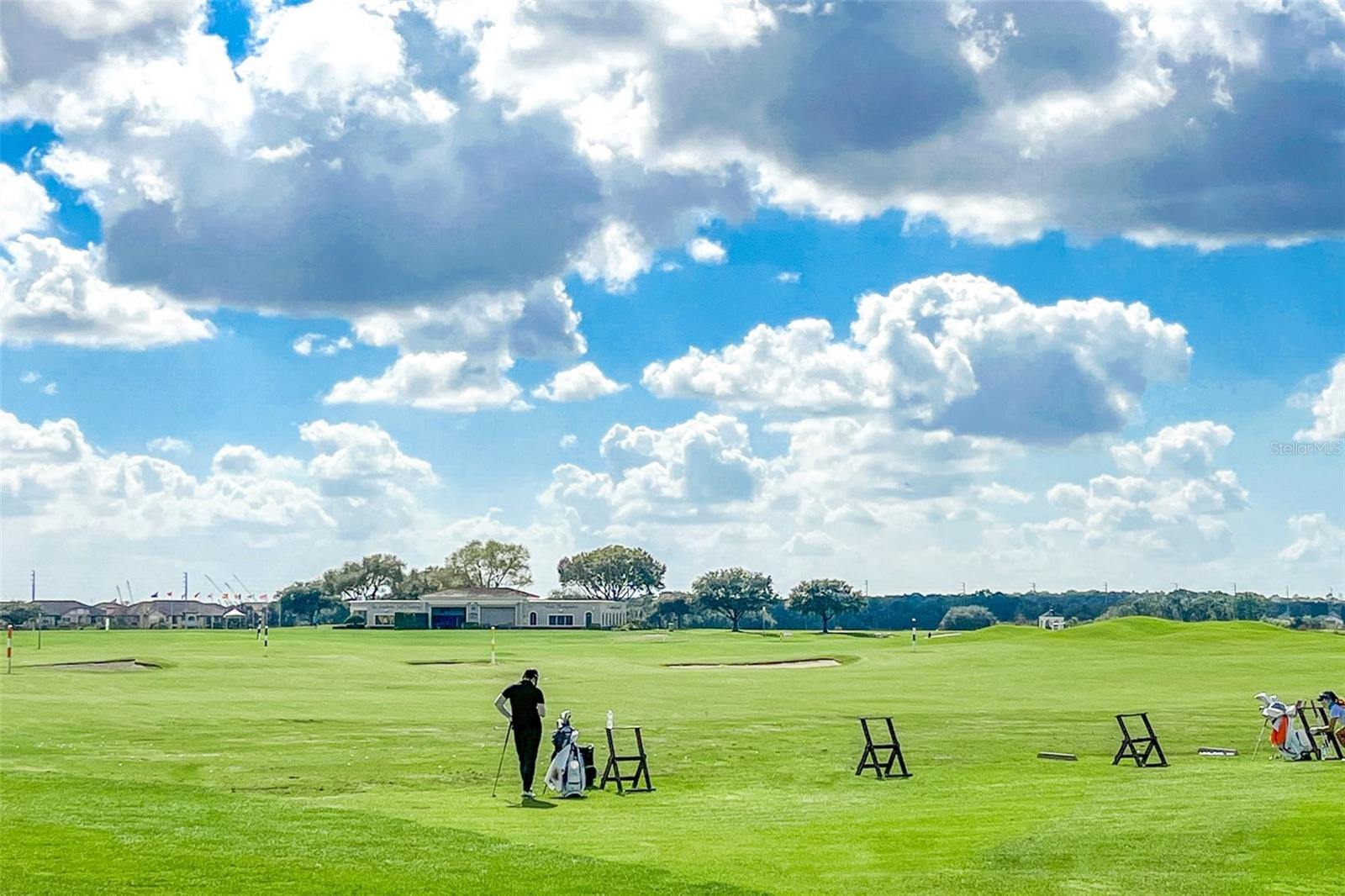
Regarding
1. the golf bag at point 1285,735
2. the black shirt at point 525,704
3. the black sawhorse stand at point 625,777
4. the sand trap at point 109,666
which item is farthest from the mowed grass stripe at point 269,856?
the sand trap at point 109,666

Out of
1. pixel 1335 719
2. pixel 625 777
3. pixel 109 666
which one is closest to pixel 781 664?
pixel 109 666

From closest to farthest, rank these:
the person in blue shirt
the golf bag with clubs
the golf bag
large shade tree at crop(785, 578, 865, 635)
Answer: the golf bag with clubs, the person in blue shirt, the golf bag, large shade tree at crop(785, 578, 865, 635)

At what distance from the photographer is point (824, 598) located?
18762 cm

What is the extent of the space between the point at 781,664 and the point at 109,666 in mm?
35227

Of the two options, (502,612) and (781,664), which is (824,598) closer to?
(502,612)

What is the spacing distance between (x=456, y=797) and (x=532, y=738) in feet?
5.27

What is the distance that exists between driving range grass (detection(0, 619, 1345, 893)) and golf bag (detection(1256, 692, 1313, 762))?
120 cm

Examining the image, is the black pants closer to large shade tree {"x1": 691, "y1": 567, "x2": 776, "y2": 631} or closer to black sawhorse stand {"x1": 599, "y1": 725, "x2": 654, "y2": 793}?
black sawhorse stand {"x1": 599, "y1": 725, "x2": 654, "y2": 793}

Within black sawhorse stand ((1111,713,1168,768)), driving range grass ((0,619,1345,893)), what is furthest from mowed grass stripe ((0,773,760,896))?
black sawhorse stand ((1111,713,1168,768))

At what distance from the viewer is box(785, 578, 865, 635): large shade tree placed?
188 metres

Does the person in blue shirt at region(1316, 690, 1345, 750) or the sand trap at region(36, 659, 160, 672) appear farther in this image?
the sand trap at region(36, 659, 160, 672)

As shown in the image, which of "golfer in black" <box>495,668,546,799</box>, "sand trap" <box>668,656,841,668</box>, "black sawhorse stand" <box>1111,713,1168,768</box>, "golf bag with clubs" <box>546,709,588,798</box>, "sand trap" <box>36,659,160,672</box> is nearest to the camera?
"golf bag with clubs" <box>546,709,588,798</box>

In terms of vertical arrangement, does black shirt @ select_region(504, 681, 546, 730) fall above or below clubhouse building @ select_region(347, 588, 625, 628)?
below

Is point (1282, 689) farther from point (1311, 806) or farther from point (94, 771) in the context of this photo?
point (94, 771)
